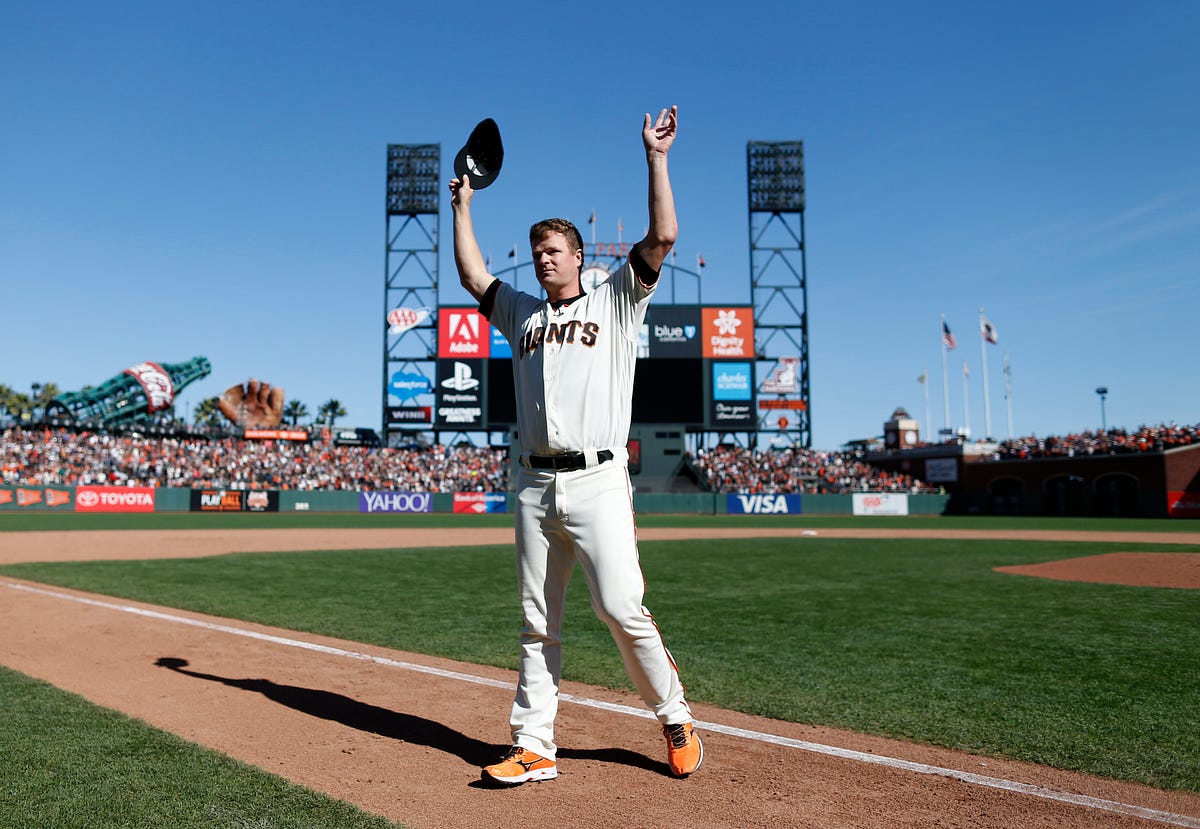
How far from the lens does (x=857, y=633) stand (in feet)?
22.1

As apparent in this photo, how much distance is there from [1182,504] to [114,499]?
4779 centimetres

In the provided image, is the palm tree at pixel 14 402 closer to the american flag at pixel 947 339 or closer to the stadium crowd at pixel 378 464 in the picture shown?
the stadium crowd at pixel 378 464

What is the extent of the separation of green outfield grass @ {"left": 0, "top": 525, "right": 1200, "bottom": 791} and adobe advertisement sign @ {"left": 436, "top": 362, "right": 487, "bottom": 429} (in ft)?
89.9

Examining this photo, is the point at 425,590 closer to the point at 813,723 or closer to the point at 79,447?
the point at 813,723

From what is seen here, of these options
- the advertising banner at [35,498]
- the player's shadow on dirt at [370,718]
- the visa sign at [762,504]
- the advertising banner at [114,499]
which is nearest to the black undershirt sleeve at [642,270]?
the player's shadow on dirt at [370,718]

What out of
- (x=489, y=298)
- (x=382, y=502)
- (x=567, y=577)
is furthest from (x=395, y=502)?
(x=567, y=577)

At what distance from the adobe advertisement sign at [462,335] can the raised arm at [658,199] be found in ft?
127

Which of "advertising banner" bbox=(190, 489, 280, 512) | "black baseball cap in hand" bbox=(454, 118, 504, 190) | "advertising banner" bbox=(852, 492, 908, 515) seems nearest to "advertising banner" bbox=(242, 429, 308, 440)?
"advertising banner" bbox=(190, 489, 280, 512)

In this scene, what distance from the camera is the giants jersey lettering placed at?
3326mm

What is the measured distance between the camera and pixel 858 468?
4716 centimetres

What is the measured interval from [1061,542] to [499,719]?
62.1 ft

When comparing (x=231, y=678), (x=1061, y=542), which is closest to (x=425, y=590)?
(x=231, y=678)

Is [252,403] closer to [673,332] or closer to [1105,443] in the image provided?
[673,332]

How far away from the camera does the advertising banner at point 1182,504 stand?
118ft
